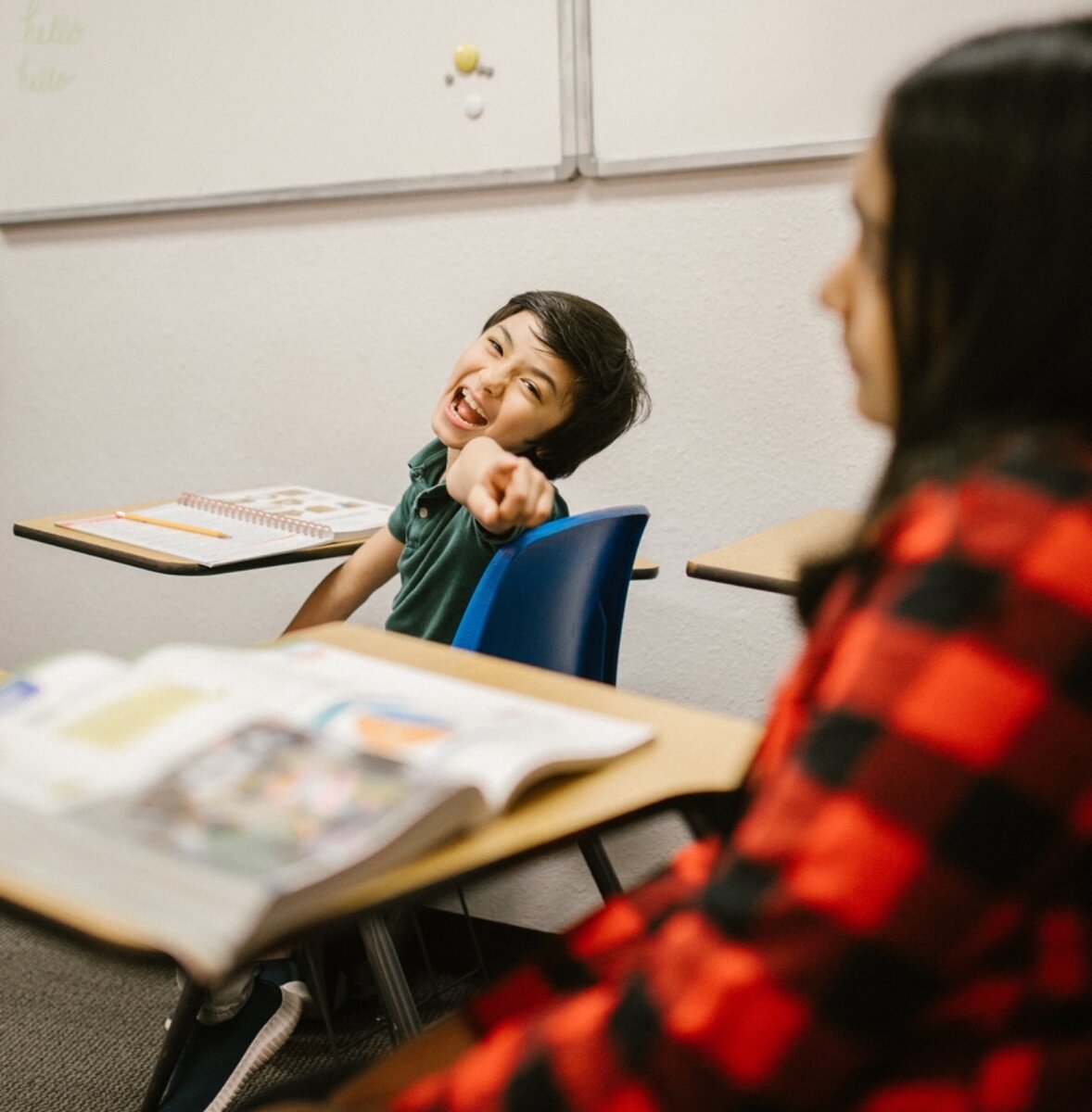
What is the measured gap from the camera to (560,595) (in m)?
1.33

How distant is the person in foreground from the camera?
456mm

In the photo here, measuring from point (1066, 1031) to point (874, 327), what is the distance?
0.35m

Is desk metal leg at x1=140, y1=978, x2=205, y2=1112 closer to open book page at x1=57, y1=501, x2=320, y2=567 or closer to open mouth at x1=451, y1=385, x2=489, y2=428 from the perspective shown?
open book page at x1=57, y1=501, x2=320, y2=567

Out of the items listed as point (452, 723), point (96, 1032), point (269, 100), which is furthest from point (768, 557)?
point (269, 100)

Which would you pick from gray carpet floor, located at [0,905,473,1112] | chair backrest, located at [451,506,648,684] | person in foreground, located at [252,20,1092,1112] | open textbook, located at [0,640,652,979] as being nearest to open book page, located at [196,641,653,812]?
open textbook, located at [0,640,652,979]

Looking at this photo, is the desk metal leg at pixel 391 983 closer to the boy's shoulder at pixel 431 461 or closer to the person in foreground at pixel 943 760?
the person in foreground at pixel 943 760

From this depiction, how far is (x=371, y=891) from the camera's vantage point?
0.59 meters

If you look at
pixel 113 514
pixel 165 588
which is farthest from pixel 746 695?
pixel 165 588

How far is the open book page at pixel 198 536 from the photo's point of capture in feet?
5.41

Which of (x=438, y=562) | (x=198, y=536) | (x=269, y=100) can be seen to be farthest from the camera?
(x=269, y=100)

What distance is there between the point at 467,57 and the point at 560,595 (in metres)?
1.25

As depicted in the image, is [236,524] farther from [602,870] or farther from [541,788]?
[541,788]

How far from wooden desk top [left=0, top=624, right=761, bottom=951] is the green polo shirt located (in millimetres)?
432

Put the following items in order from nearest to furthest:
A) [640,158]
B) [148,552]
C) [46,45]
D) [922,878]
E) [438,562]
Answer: [922,878]
[438,562]
[148,552]
[640,158]
[46,45]
